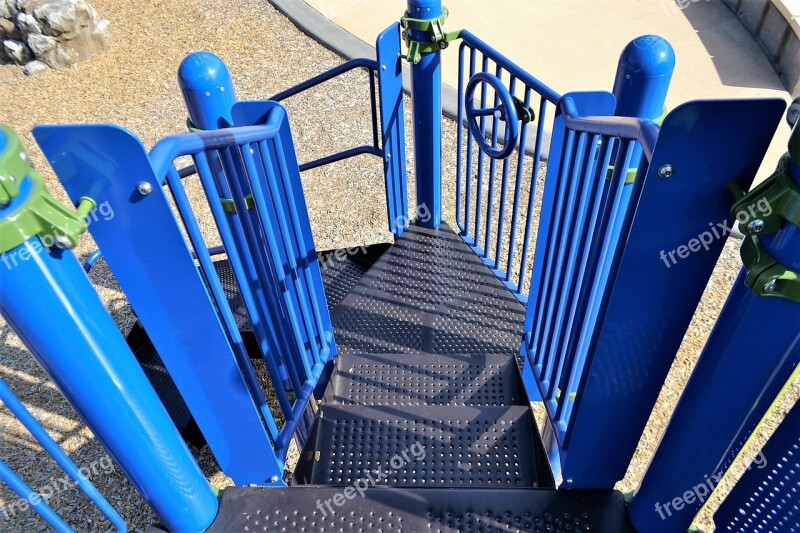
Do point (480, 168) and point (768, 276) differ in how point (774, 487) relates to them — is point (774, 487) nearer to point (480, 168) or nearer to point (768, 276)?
point (768, 276)

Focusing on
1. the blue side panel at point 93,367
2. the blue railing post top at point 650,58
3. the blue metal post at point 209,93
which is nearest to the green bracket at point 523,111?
the blue railing post top at point 650,58

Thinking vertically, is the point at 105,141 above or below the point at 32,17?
above

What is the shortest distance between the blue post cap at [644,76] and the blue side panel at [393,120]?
4.71 feet

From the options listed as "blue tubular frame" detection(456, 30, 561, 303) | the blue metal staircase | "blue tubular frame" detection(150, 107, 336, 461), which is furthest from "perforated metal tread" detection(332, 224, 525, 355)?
"blue tubular frame" detection(150, 107, 336, 461)

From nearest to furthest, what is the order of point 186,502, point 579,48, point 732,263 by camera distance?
point 186,502 < point 732,263 < point 579,48

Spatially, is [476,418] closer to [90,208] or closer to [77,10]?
[90,208]

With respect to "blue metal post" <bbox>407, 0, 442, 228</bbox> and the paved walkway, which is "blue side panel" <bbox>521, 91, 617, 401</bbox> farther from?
the paved walkway

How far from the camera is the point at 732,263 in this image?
13.7 feet

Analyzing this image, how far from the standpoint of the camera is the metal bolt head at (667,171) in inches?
47.0

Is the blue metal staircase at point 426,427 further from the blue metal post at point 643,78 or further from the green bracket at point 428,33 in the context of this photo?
the green bracket at point 428,33

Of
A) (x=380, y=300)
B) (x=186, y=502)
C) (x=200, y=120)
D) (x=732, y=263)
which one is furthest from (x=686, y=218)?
(x=732, y=263)

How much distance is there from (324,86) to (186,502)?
5.53 meters

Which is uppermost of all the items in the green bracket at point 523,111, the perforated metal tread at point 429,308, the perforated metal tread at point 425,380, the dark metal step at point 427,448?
the green bracket at point 523,111

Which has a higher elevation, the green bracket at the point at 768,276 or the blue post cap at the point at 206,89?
the green bracket at the point at 768,276
